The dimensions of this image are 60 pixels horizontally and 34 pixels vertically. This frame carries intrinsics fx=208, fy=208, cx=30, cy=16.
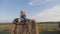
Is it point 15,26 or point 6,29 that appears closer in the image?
point 15,26

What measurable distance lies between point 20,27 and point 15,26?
139 mm

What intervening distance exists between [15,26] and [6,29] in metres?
3.79

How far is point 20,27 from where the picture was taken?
5660 millimetres

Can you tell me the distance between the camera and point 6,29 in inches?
370

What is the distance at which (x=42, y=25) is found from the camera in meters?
9.29

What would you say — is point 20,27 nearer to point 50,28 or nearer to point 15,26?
point 15,26

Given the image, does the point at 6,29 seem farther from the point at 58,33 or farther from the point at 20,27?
the point at 20,27

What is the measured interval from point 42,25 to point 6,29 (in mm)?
1632

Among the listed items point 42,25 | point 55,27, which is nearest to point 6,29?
point 42,25

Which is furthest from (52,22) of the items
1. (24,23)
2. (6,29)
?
(24,23)

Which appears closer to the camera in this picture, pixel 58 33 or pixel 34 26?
pixel 34 26

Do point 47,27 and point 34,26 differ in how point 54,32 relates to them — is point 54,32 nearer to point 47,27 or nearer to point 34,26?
point 47,27

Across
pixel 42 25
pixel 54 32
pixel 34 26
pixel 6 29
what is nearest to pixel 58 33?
pixel 54 32

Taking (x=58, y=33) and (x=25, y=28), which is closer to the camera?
(x=25, y=28)
